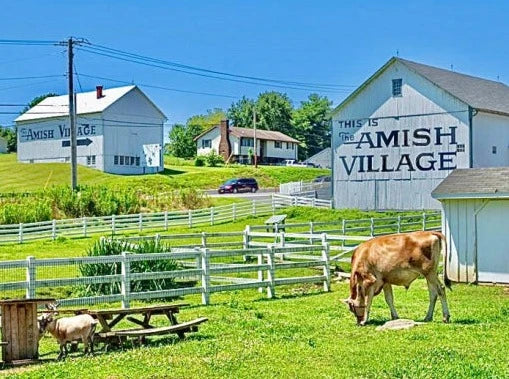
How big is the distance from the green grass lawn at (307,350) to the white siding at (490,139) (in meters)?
28.4

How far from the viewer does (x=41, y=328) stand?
10.6 metres

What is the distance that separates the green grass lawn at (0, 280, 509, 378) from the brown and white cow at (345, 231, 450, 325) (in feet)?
1.38

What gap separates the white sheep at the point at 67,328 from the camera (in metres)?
10.6

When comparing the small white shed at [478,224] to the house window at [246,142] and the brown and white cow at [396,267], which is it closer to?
the brown and white cow at [396,267]

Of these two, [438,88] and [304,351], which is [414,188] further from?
[304,351]

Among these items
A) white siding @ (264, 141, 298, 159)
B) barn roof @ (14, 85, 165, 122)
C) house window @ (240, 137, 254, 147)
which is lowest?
white siding @ (264, 141, 298, 159)

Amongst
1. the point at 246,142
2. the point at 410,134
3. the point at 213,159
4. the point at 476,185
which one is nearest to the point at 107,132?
the point at 213,159

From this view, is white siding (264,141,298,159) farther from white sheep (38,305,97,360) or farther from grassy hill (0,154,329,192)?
white sheep (38,305,97,360)

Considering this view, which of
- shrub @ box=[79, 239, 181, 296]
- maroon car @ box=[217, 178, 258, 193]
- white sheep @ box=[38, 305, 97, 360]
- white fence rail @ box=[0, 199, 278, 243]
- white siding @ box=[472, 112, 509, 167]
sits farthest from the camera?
maroon car @ box=[217, 178, 258, 193]

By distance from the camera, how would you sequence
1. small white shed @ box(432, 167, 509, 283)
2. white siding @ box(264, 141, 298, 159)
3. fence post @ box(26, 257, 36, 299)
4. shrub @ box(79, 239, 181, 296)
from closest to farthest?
fence post @ box(26, 257, 36, 299) → shrub @ box(79, 239, 181, 296) → small white shed @ box(432, 167, 509, 283) → white siding @ box(264, 141, 298, 159)

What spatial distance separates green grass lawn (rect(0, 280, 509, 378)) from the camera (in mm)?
9266

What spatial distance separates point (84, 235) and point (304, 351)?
91.8 ft

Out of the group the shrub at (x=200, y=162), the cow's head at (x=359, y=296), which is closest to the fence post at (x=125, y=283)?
the cow's head at (x=359, y=296)

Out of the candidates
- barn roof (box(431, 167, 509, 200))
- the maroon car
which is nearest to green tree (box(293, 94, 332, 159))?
the maroon car
